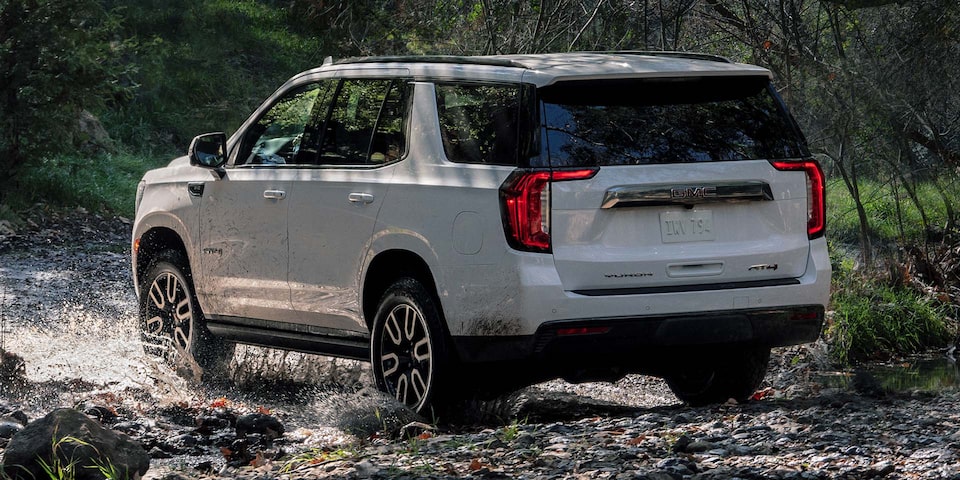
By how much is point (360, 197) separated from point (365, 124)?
0.47 metres

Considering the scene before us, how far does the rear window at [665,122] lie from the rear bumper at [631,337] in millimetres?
721

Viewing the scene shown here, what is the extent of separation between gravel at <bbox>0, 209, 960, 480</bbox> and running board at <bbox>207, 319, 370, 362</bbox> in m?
0.25

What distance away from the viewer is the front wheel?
273 inches

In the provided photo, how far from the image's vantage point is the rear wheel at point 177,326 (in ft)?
29.5

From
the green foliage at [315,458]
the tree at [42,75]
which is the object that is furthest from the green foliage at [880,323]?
the tree at [42,75]

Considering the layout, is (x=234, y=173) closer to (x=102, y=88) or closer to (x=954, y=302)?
(x=954, y=302)

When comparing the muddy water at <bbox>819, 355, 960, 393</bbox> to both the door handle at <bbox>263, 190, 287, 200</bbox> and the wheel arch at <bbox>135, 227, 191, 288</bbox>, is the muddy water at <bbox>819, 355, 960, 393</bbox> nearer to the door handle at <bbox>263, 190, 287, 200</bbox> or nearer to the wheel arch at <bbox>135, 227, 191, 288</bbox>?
the door handle at <bbox>263, 190, 287, 200</bbox>

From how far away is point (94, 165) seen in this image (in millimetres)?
20703

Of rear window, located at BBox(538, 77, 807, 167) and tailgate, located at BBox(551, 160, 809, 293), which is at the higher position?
rear window, located at BBox(538, 77, 807, 167)

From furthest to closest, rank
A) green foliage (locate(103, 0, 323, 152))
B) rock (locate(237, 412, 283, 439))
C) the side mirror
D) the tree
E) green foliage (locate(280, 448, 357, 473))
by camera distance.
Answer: green foliage (locate(103, 0, 323, 152)) → the tree → the side mirror → rock (locate(237, 412, 283, 439)) → green foliage (locate(280, 448, 357, 473))

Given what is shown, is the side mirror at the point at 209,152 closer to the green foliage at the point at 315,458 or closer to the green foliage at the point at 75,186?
the green foliage at the point at 315,458

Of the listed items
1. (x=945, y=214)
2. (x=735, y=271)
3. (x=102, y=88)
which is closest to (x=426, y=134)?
(x=735, y=271)

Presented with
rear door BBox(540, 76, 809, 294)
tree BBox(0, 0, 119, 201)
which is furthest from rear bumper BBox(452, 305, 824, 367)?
tree BBox(0, 0, 119, 201)

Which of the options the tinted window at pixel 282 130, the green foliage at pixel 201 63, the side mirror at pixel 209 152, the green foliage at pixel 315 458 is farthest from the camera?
the green foliage at pixel 201 63
